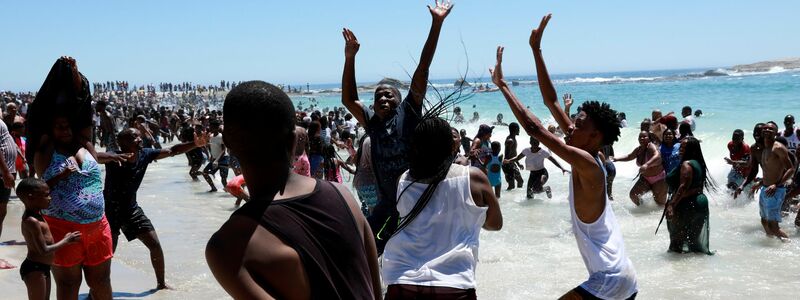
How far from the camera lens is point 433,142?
Answer: 3.85 meters

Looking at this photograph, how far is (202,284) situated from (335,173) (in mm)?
3189

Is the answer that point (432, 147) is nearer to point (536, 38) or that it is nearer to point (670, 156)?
point (536, 38)

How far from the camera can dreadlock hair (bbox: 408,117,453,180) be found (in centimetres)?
384

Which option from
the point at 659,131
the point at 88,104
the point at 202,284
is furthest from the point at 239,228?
the point at 659,131

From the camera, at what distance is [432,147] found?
3.86 m

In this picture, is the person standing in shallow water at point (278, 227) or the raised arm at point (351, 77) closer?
the person standing in shallow water at point (278, 227)

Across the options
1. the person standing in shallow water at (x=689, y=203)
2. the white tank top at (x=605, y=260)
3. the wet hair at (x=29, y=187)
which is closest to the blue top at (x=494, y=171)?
the person standing in shallow water at (x=689, y=203)

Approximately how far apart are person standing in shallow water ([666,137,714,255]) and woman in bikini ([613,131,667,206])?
107 inches

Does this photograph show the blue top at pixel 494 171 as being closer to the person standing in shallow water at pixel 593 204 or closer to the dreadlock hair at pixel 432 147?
the person standing in shallow water at pixel 593 204

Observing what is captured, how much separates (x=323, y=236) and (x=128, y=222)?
16.3ft

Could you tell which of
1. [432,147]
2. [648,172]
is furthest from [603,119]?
[648,172]

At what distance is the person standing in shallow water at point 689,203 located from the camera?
8.26 metres

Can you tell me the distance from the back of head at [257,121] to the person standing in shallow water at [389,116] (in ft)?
7.62

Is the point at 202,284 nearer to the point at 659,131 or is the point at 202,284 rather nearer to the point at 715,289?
the point at 715,289
